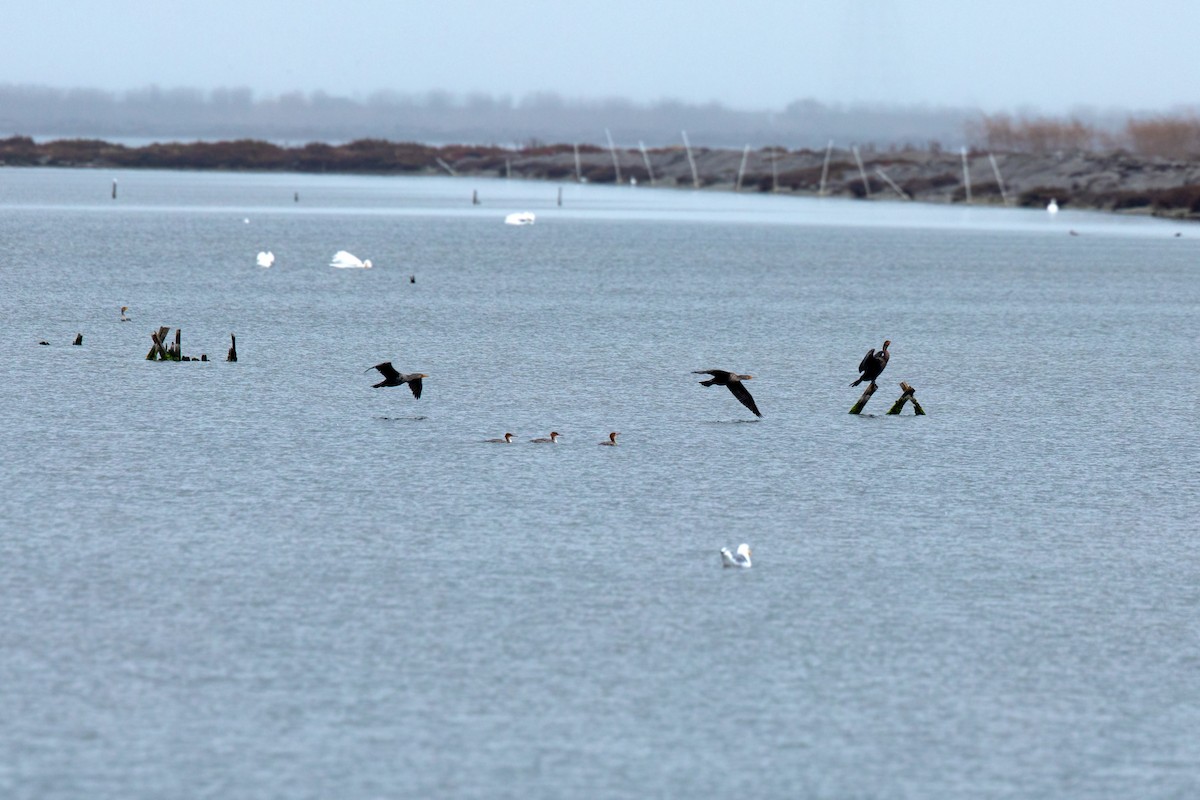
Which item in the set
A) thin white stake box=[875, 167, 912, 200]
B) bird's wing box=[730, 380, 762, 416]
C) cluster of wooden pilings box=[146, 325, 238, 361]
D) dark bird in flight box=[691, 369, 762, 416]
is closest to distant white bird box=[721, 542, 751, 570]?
dark bird in flight box=[691, 369, 762, 416]

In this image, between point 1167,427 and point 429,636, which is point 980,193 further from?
point 429,636

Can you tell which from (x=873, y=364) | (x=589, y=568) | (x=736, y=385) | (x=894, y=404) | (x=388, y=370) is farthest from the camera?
(x=894, y=404)

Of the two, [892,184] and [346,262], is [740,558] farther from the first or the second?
[892,184]

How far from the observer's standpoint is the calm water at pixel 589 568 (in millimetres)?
8039

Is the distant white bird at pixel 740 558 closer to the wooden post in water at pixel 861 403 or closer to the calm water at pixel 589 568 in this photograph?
the calm water at pixel 589 568

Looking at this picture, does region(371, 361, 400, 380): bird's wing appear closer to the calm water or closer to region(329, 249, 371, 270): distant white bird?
the calm water

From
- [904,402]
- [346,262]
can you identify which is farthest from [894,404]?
[346,262]

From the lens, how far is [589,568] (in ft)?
38.4

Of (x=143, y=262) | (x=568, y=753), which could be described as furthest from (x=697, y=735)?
(x=143, y=262)

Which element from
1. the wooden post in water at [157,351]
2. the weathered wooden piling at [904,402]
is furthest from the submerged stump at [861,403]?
the wooden post in water at [157,351]

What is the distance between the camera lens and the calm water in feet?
26.4

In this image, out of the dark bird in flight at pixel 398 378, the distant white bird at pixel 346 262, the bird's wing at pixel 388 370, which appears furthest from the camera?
the distant white bird at pixel 346 262

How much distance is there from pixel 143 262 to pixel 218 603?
123ft

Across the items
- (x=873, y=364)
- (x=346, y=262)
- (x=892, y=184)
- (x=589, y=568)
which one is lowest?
(x=346, y=262)
